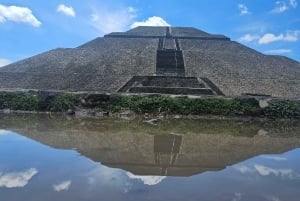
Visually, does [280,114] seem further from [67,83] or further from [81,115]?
[67,83]

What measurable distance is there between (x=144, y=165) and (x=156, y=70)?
935 inches

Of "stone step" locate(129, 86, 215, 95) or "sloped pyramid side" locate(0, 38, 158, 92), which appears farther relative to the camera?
"sloped pyramid side" locate(0, 38, 158, 92)

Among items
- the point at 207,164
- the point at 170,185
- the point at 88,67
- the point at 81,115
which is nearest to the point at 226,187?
the point at 170,185

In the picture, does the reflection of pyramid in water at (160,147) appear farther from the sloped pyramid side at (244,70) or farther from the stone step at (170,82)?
the sloped pyramid side at (244,70)

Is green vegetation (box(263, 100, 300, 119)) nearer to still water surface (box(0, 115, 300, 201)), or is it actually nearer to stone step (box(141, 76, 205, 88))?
stone step (box(141, 76, 205, 88))

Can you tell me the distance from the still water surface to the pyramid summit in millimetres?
13043

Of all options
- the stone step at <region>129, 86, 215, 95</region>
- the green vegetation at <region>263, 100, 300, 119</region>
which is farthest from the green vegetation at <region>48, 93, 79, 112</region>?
the green vegetation at <region>263, 100, 300, 119</region>

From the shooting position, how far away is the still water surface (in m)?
6.55

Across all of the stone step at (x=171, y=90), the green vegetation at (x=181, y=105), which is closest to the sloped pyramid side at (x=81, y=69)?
the stone step at (x=171, y=90)

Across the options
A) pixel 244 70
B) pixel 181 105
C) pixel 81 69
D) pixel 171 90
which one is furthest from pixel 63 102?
pixel 244 70

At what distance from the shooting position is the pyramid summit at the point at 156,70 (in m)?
28.0

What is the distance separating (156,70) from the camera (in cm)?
3222

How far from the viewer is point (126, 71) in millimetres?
31031

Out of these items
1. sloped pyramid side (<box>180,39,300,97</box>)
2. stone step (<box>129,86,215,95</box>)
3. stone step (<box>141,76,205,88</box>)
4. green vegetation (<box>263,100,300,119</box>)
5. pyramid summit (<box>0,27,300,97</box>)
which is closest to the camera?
green vegetation (<box>263,100,300,119</box>)
